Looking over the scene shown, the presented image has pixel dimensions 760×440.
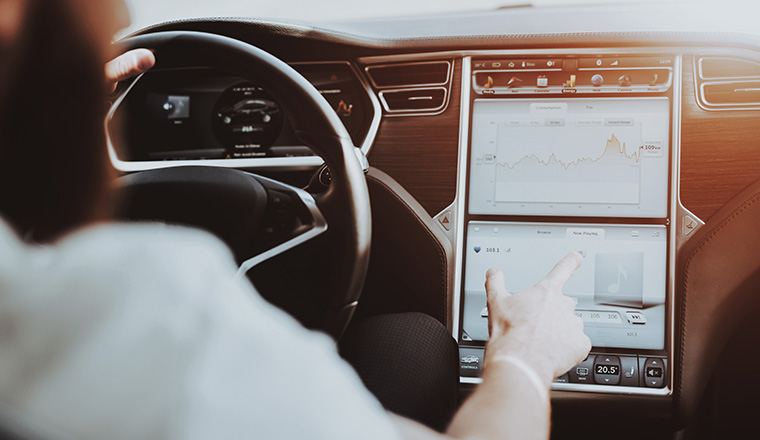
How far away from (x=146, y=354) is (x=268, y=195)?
0.67 m

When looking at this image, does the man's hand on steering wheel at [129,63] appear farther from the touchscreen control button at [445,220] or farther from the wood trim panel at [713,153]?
the wood trim panel at [713,153]

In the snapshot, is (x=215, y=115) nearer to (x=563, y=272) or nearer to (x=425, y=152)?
(x=425, y=152)

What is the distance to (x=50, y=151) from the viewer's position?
48 cm

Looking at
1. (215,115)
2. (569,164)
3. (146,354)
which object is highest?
(215,115)

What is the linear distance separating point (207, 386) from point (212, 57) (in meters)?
0.63

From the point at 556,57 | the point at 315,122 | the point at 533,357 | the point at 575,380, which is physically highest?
the point at 556,57

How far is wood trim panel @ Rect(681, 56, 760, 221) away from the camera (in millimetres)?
1241

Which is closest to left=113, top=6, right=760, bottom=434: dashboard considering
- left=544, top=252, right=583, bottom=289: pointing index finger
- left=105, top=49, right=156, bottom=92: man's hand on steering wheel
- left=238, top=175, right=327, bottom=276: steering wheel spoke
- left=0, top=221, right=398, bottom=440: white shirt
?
left=544, top=252, right=583, bottom=289: pointing index finger

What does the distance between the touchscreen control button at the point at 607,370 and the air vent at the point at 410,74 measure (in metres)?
0.65

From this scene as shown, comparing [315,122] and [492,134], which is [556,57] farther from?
[315,122]

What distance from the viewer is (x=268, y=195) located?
3.34ft

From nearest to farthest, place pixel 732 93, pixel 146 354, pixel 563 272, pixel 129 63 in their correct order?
pixel 146 354 < pixel 129 63 < pixel 563 272 < pixel 732 93

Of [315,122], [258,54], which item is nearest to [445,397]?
[315,122]

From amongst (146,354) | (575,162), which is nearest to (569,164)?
(575,162)
